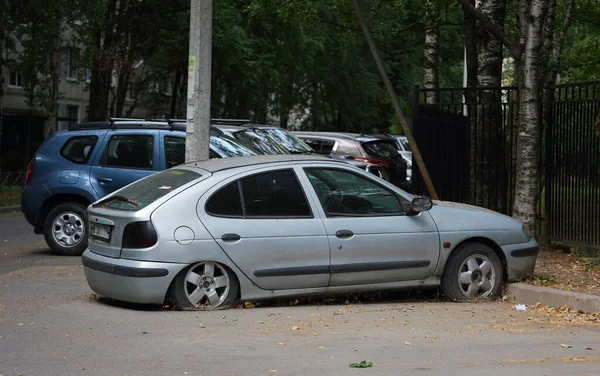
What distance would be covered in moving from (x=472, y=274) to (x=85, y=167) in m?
6.50

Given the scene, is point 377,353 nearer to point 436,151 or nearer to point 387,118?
point 436,151

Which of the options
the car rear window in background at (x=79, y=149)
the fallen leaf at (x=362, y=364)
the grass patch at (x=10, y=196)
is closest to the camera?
the fallen leaf at (x=362, y=364)

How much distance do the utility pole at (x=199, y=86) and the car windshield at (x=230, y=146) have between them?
144 cm

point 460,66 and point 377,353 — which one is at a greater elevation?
point 460,66

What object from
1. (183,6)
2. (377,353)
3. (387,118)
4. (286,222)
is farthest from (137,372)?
(387,118)

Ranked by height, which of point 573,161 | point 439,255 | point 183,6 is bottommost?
point 439,255

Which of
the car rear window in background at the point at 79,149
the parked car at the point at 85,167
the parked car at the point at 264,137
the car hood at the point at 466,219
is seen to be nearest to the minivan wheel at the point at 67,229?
the parked car at the point at 85,167

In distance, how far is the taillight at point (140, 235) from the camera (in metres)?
9.01

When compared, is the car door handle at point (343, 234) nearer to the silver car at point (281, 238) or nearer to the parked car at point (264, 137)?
the silver car at point (281, 238)

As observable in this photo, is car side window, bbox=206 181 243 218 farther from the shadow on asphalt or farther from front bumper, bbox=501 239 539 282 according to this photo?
front bumper, bbox=501 239 539 282

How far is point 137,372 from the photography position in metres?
6.76

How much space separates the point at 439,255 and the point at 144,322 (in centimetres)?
297

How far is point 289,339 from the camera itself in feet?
26.1

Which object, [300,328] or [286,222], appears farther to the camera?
[286,222]
